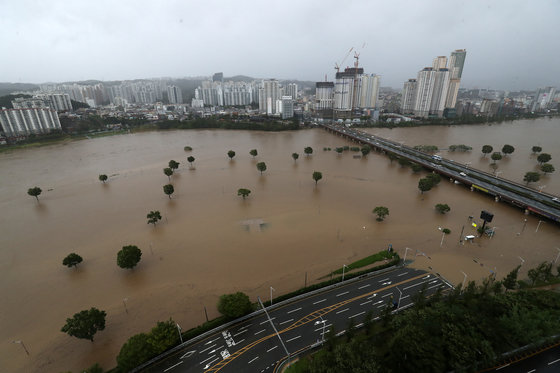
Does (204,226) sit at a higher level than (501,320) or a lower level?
lower

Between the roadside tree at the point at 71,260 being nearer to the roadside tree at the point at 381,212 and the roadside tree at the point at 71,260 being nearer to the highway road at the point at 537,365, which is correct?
the roadside tree at the point at 381,212

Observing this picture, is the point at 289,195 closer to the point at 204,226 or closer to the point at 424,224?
the point at 204,226

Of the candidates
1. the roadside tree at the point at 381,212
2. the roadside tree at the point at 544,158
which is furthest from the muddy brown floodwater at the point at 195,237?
the roadside tree at the point at 544,158

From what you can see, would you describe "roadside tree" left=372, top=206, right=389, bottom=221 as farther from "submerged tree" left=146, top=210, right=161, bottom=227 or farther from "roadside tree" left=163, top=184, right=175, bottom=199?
"roadside tree" left=163, top=184, right=175, bottom=199

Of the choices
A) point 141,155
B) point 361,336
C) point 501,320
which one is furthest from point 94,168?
point 501,320

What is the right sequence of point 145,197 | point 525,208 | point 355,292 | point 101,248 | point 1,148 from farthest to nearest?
1. point 1,148
2. point 145,197
3. point 525,208
4. point 101,248
5. point 355,292

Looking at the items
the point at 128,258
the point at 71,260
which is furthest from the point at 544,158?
the point at 71,260

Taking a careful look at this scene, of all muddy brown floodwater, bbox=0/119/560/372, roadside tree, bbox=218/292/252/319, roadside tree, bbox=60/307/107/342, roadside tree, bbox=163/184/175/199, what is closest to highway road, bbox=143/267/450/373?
roadside tree, bbox=218/292/252/319
